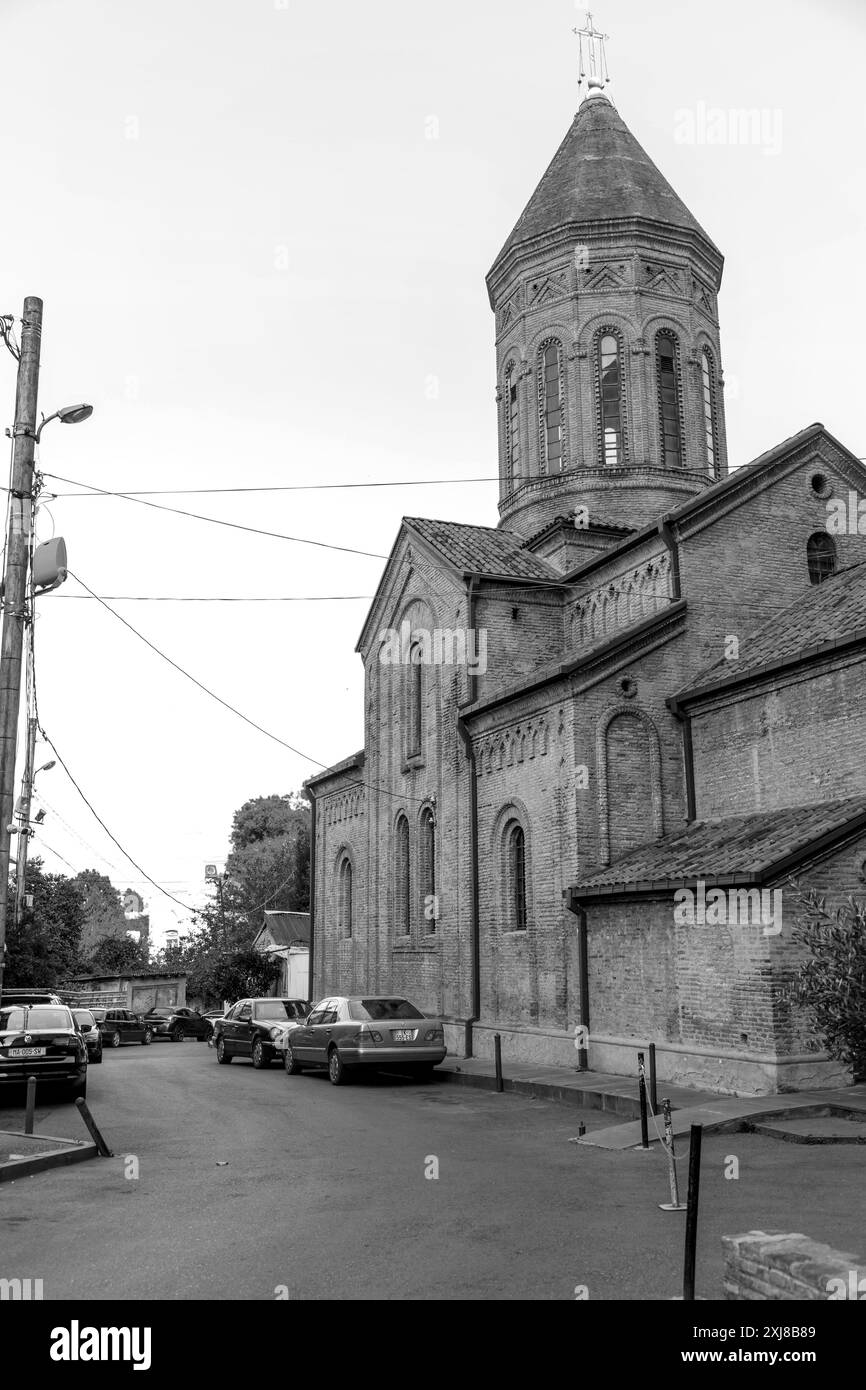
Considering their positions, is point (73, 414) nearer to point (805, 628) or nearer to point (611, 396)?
point (805, 628)

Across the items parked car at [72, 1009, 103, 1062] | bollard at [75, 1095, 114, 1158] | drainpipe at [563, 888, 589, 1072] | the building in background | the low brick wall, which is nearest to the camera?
the low brick wall

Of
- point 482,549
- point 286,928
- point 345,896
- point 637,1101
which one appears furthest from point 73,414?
point 286,928

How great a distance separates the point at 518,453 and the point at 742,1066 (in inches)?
689

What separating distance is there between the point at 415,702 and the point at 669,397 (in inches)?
363

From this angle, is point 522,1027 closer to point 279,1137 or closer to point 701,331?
point 279,1137

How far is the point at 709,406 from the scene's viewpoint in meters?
28.0

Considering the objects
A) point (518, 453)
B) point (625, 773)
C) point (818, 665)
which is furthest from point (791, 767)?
point (518, 453)

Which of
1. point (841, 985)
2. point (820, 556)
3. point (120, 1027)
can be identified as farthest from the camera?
point (120, 1027)

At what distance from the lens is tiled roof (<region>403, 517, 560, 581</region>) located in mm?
24906

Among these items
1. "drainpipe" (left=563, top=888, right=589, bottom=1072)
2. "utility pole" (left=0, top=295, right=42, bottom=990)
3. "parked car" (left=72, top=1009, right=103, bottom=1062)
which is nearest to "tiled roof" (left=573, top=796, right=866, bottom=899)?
"drainpipe" (left=563, top=888, right=589, bottom=1072)

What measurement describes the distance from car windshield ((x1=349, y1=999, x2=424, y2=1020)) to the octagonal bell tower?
11720mm

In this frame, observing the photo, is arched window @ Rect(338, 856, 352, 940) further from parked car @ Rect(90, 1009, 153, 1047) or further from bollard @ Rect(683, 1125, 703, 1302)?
bollard @ Rect(683, 1125, 703, 1302)

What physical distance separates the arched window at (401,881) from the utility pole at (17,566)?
13.9 metres

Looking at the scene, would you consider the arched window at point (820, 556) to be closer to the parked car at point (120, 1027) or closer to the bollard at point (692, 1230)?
the bollard at point (692, 1230)
